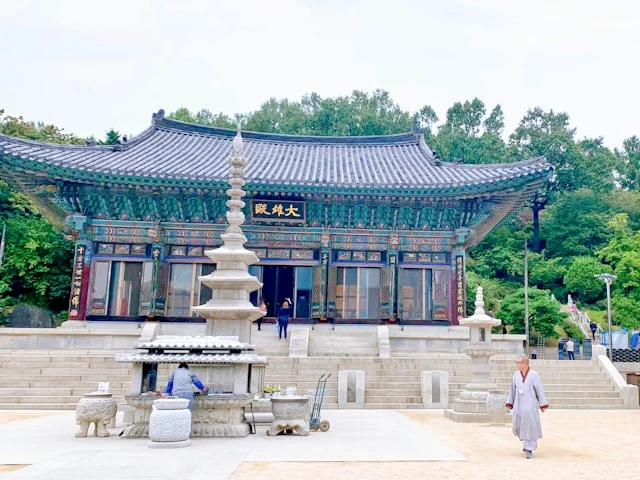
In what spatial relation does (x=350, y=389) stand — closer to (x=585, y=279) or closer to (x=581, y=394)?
(x=581, y=394)

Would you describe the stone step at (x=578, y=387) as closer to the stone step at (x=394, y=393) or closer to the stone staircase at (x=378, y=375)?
the stone staircase at (x=378, y=375)

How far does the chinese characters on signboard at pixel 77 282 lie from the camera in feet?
70.0

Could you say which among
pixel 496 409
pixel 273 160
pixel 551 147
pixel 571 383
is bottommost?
pixel 496 409

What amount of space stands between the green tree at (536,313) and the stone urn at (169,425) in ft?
98.1

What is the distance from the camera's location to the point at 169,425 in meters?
8.15

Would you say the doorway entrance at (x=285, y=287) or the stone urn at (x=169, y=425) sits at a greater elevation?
the doorway entrance at (x=285, y=287)

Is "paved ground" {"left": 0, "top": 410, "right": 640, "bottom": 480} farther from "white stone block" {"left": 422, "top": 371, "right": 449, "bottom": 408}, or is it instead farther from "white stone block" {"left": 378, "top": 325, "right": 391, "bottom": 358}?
"white stone block" {"left": 378, "top": 325, "right": 391, "bottom": 358}

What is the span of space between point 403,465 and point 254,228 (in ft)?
54.4

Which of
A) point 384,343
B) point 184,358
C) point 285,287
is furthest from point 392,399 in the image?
point 285,287

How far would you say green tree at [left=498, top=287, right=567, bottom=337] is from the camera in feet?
112

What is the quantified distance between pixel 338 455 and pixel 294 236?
51.6ft

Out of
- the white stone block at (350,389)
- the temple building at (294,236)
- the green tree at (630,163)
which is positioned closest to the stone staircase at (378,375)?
the white stone block at (350,389)

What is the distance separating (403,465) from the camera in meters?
6.98

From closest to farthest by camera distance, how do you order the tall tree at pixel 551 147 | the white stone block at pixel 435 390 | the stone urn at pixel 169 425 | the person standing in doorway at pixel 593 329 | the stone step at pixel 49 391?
the stone urn at pixel 169 425 < the stone step at pixel 49 391 < the white stone block at pixel 435 390 < the person standing in doorway at pixel 593 329 < the tall tree at pixel 551 147
